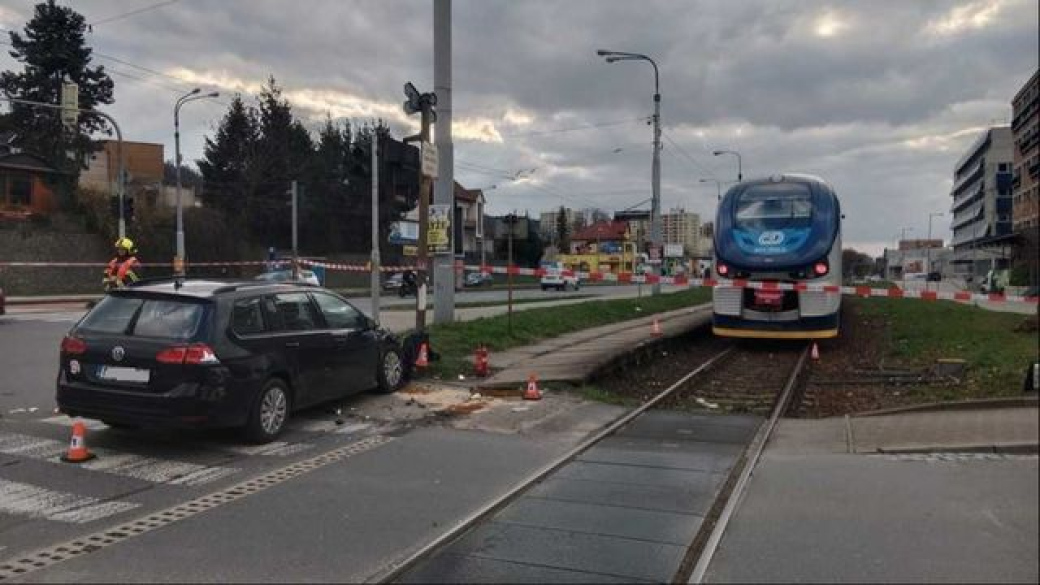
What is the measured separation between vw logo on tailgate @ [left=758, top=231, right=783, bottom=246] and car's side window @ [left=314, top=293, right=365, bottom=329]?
993cm

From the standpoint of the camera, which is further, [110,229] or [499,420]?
[110,229]

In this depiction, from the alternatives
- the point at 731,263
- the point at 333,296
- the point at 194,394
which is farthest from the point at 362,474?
the point at 731,263

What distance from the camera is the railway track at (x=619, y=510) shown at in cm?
523

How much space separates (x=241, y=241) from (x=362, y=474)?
5365 centimetres

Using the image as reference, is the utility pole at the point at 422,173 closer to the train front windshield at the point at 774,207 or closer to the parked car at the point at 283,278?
the parked car at the point at 283,278

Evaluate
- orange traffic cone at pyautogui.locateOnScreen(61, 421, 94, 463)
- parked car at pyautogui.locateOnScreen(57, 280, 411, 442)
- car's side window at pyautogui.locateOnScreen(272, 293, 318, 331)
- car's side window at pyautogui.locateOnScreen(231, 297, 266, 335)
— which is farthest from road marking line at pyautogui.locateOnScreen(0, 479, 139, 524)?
car's side window at pyautogui.locateOnScreen(272, 293, 318, 331)

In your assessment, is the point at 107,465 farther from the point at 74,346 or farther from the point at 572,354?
the point at 572,354

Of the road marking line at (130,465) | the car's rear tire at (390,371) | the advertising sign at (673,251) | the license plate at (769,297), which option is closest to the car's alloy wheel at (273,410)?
the road marking line at (130,465)

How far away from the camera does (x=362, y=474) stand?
24.4 feet

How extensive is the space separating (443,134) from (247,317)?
879 centimetres

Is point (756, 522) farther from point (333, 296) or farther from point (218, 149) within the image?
point (218, 149)

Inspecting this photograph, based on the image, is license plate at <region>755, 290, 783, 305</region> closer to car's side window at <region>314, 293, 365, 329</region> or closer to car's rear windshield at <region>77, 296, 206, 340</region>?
car's side window at <region>314, 293, 365, 329</region>

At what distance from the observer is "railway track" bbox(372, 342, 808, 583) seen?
523cm

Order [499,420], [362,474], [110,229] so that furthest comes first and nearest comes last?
[110,229], [499,420], [362,474]
